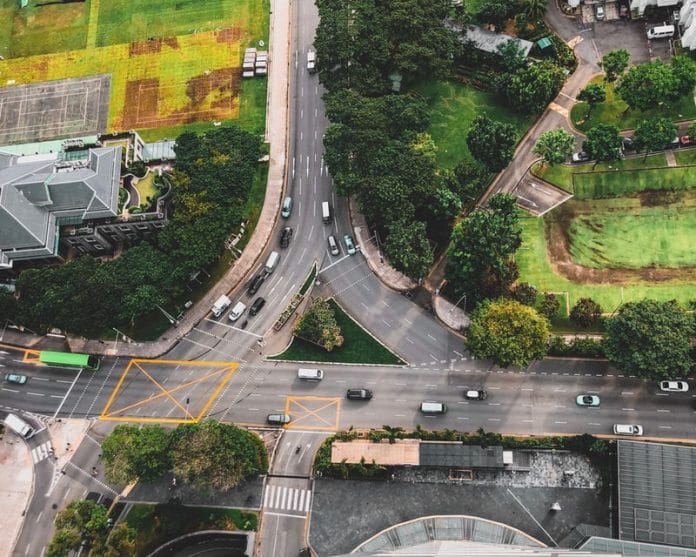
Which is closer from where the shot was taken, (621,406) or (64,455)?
(621,406)

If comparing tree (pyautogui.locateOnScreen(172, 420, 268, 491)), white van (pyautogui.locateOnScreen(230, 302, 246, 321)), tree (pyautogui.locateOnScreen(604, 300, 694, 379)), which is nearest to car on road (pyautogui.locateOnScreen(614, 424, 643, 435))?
tree (pyautogui.locateOnScreen(604, 300, 694, 379))

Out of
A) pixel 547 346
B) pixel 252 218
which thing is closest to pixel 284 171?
pixel 252 218

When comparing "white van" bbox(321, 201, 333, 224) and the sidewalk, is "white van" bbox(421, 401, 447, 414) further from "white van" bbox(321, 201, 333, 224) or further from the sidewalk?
the sidewalk

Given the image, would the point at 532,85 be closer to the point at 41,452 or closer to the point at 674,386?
the point at 674,386

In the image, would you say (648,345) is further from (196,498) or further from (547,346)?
(196,498)

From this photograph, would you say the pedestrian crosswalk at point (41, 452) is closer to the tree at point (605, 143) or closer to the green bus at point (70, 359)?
the green bus at point (70, 359)

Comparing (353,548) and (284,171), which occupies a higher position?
(284,171)


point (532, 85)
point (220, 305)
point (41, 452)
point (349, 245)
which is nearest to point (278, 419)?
point (220, 305)
